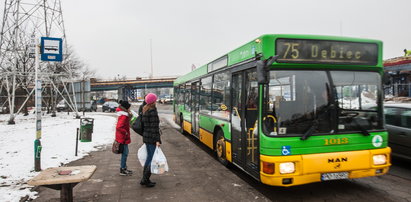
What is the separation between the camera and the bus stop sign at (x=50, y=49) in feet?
21.9

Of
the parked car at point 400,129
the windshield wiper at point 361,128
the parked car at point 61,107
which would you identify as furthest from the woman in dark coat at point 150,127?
the parked car at point 61,107

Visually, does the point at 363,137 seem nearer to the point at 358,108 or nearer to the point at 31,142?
the point at 358,108

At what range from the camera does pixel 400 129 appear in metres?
6.56

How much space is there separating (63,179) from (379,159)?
508cm

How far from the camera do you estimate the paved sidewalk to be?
4.75 meters

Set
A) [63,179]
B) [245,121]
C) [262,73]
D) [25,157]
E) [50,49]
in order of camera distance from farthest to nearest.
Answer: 1. [25,157]
2. [50,49]
3. [245,121]
4. [262,73]
5. [63,179]

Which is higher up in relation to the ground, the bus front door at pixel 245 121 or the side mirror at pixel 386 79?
the side mirror at pixel 386 79

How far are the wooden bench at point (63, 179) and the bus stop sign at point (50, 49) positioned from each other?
356 cm

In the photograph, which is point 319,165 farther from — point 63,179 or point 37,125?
point 37,125

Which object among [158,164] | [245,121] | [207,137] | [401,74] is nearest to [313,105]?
[245,121]

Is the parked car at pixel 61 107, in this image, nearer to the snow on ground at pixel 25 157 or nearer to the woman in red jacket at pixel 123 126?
the snow on ground at pixel 25 157

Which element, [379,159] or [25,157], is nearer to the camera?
[379,159]

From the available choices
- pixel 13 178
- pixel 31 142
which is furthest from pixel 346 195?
pixel 31 142

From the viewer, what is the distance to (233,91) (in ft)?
20.1
